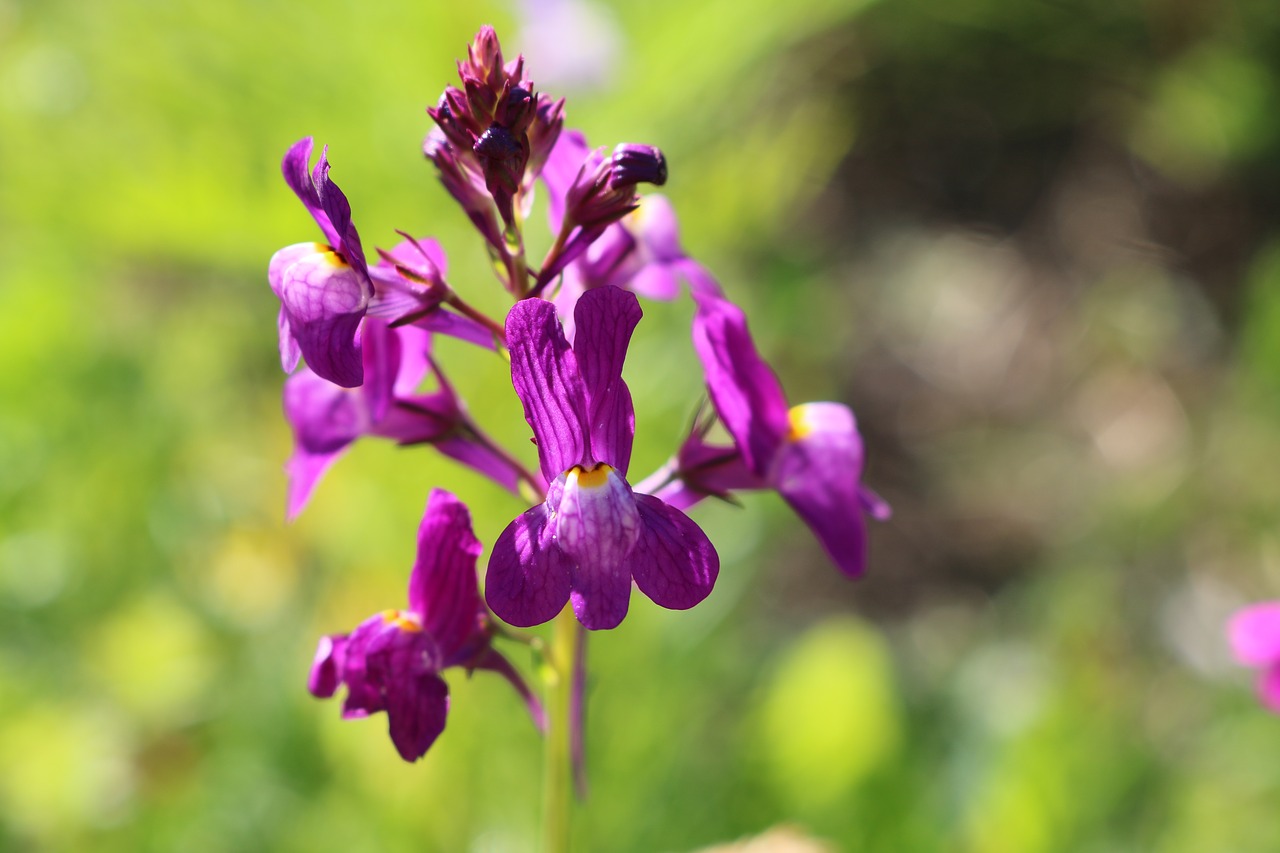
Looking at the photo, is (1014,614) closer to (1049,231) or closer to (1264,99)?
(1049,231)

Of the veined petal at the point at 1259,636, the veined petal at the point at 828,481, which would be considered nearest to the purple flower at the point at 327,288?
the veined petal at the point at 828,481

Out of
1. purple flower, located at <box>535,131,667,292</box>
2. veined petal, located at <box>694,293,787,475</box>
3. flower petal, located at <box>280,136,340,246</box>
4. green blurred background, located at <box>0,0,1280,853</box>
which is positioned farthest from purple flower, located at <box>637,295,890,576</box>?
green blurred background, located at <box>0,0,1280,853</box>

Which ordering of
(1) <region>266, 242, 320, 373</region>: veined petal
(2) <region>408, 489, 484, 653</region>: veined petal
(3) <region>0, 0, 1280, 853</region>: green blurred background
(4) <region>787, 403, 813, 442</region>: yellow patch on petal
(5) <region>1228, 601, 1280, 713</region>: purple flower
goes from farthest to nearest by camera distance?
(3) <region>0, 0, 1280, 853</region>: green blurred background
(5) <region>1228, 601, 1280, 713</region>: purple flower
(4) <region>787, 403, 813, 442</region>: yellow patch on petal
(2) <region>408, 489, 484, 653</region>: veined petal
(1) <region>266, 242, 320, 373</region>: veined petal

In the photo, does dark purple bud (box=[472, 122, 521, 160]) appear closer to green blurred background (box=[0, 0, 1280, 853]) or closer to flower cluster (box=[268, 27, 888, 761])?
flower cluster (box=[268, 27, 888, 761])

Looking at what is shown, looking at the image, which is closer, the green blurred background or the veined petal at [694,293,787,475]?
the veined petal at [694,293,787,475]

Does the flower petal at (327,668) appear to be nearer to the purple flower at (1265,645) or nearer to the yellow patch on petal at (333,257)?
the yellow patch on petal at (333,257)

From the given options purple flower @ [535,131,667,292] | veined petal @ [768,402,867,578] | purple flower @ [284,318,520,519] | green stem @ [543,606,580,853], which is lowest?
green stem @ [543,606,580,853]

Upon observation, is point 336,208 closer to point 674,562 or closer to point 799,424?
point 674,562
